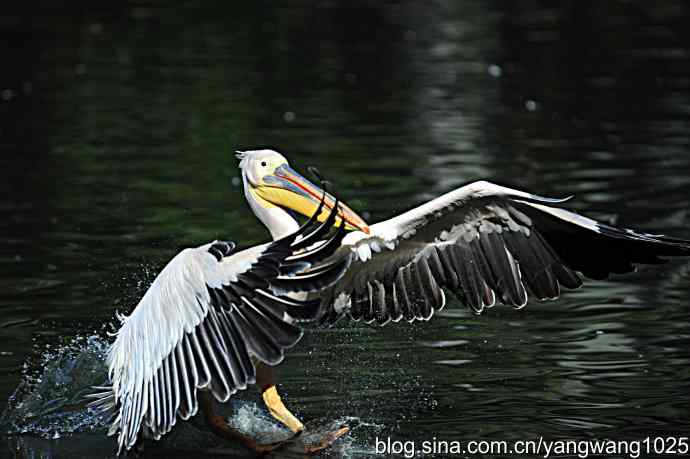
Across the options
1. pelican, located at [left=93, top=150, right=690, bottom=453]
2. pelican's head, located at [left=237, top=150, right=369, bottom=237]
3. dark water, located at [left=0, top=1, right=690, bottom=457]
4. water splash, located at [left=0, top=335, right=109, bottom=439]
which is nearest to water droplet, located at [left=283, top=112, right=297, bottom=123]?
dark water, located at [left=0, top=1, right=690, bottom=457]

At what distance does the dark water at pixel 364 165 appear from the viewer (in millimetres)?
7988

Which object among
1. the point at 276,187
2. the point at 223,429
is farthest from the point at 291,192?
the point at 223,429

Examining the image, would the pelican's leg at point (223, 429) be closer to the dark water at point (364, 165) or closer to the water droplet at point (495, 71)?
the dark water at point (364, 165)

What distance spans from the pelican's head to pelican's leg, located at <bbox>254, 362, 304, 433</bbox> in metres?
0.74

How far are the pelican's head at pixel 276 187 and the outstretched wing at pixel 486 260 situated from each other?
17.4 inches

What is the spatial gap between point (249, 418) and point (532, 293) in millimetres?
1687

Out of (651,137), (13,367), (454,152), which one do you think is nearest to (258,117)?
(454,152)

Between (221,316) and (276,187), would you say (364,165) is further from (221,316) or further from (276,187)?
(221,316)

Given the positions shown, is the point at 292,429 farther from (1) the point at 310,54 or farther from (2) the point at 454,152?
(1) the point at 310,54

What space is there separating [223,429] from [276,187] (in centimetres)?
127

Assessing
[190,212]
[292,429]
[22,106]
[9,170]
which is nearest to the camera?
[292,429]

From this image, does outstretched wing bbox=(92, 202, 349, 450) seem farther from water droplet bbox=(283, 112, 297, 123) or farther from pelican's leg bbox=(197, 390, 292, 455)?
water droplet bbox=(283, 112, 297, 123)

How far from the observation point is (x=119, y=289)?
1011cm

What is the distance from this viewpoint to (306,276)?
651 cm
